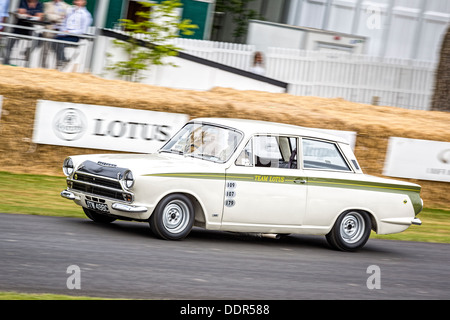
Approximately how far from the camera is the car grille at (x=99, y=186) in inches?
356

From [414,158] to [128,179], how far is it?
8633mm

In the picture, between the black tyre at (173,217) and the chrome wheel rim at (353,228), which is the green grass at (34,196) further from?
the chrome wheel rim at (353,228)

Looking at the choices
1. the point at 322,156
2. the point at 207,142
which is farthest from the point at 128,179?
the point at 322,156

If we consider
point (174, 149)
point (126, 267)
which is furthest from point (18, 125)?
point (126, 267)

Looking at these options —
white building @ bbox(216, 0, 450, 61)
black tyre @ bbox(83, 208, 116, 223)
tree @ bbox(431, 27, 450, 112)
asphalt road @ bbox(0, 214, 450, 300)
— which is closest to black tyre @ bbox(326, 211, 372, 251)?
asphalt road @ bbox(0, 214, 450, 300)

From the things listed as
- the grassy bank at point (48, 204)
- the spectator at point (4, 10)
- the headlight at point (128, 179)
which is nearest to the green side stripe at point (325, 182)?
the headlight at point (128, 179)

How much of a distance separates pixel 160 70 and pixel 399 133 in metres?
6.72

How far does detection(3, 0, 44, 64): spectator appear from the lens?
1761cm

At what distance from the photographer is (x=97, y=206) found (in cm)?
936

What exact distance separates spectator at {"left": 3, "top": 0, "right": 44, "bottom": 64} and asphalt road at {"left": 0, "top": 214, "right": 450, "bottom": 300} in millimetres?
8382

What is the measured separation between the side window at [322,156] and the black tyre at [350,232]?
0.64m

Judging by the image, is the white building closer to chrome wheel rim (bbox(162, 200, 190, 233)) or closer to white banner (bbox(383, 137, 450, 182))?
white banner (bbox(383, 137, 450, 182))

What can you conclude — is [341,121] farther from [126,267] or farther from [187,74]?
[126,267]

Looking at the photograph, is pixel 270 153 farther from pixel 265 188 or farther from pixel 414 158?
pixel 414 158
